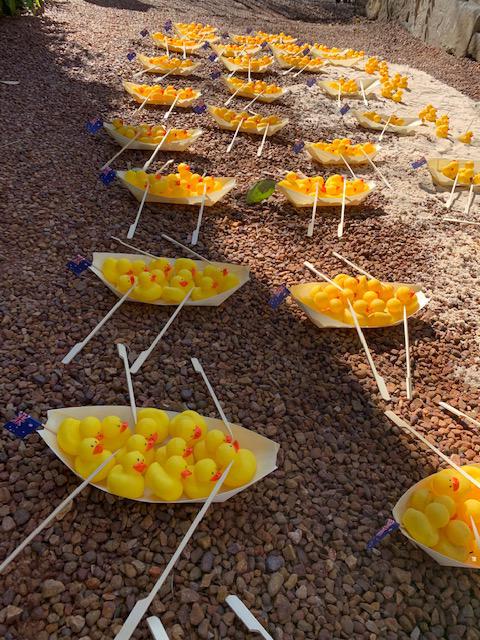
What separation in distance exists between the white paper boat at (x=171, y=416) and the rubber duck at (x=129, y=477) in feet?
0.09

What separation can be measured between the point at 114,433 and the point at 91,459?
113mm

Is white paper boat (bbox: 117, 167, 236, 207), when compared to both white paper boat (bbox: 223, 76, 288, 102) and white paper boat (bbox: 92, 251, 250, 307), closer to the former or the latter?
white paper boat (bbox: 92, 251, 250, 307)

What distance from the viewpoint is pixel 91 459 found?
63.7 inches

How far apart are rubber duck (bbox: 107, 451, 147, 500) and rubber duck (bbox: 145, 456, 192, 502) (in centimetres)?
3

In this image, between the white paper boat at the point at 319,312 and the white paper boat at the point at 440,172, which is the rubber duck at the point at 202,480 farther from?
the white paper boat at the point at 440,172

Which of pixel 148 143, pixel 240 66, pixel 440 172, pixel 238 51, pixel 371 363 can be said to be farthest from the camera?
pixel 238 51

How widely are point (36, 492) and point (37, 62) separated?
4.77 meters

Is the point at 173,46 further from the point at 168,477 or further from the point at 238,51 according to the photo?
the point at 168,477

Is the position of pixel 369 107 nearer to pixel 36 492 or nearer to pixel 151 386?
pixel 151 386

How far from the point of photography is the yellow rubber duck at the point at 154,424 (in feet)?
5.68

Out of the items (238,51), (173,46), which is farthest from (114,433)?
(238,51)

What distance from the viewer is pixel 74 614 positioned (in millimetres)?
1376

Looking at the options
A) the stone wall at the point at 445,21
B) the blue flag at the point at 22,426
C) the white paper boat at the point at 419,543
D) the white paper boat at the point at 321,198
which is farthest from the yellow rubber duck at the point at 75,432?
the stone wall at the point at 445,21

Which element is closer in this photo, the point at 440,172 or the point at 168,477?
the point at 168,477
